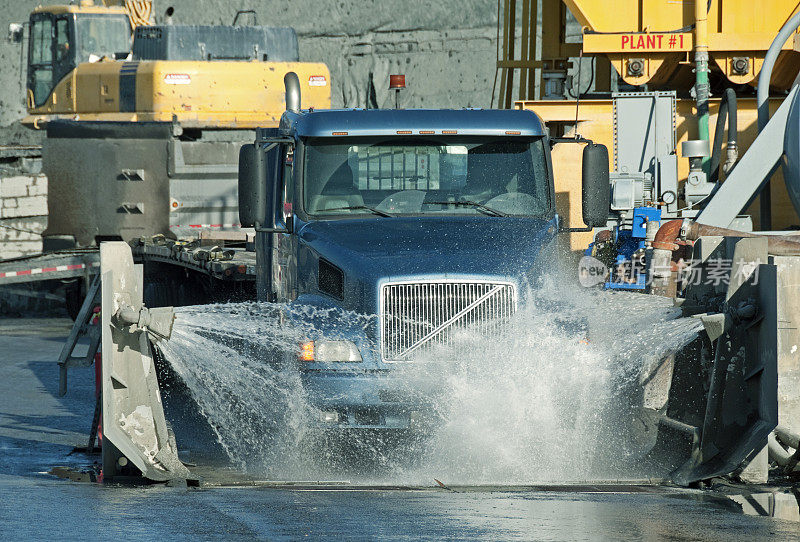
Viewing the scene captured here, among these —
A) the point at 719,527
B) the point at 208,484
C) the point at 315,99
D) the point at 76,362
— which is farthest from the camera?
the point at 315,99

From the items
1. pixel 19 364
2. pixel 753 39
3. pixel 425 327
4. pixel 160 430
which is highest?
pixel 753 39

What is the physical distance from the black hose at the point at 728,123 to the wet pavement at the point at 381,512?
7558 mm

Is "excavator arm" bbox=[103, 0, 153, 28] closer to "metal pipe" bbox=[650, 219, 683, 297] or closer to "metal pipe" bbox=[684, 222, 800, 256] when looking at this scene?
"metal pipe" bbox=[684, 222, 800, 256]

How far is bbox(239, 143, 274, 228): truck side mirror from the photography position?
332 inches

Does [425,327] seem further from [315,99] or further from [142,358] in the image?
[315,99]

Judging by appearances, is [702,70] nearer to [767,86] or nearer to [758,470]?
[767,86]

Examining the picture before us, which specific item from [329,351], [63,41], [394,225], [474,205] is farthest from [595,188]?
[63,41]

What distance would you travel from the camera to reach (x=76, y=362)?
838 centimetres

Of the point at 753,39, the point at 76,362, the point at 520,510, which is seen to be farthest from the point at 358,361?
the point at 753,39

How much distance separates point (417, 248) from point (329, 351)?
87 cm

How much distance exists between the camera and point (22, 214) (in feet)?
64.7

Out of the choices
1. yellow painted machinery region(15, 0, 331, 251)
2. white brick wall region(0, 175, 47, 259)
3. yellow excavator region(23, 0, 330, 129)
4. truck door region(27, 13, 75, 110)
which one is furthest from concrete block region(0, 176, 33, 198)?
truck door region(27, 13, 75, 110)

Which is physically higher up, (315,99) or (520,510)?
(315,99)

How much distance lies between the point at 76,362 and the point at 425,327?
2.39 meters
